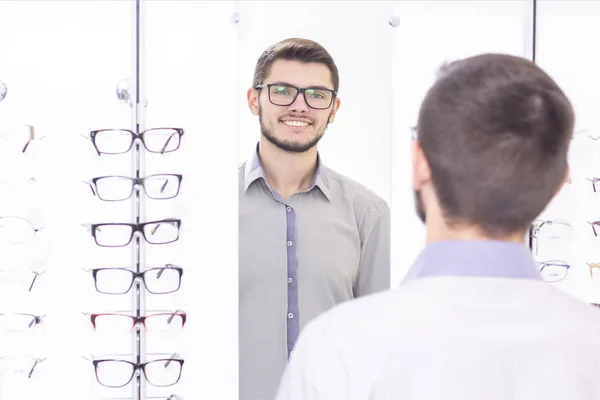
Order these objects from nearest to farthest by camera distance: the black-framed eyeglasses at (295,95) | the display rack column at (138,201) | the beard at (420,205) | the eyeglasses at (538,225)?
the beard at (420,205) < the black-framed eyeglasses at (295,95) < the display rack column at (138,201) < the eyeglasses at (538,225)

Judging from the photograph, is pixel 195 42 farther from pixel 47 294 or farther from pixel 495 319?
pixel 495 319

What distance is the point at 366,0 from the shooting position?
1829mm

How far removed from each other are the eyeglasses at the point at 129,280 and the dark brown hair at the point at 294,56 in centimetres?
57

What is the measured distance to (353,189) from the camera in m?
1.81

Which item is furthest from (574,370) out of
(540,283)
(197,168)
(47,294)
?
(47,294)

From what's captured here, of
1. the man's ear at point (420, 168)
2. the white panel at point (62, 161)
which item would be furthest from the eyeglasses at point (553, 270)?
the man's ear at point (420, 168)

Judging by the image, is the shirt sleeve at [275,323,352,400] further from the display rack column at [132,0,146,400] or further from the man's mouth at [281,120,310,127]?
the display rack column at [132,0,146,400]

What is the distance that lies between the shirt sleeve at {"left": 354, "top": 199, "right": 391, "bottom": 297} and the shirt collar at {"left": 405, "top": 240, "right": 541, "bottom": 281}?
38.5 inches

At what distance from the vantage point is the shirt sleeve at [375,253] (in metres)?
1.80

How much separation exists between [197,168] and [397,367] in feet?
3.93

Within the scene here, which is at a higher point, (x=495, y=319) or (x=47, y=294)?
(x=495, y=319)

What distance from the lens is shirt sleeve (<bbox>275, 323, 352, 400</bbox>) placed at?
771 millimetres

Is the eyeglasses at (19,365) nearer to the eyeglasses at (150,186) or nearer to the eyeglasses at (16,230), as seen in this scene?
the eyeglasses at (16,230)

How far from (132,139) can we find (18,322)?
61 centimetres
